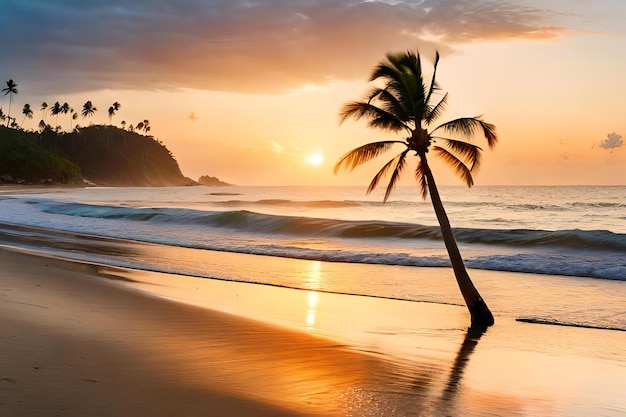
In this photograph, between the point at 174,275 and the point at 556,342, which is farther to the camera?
the point at 174,275

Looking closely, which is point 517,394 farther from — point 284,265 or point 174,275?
point 284,265

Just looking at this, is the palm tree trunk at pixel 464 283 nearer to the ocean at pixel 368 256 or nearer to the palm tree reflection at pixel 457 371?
the palm tree reflection at pixel 457 371

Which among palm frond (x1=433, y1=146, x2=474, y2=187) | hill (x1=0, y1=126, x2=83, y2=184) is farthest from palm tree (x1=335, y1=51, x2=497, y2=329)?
hill (x1=0, y1=126, x2=83, y2=184)

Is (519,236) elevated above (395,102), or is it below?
below

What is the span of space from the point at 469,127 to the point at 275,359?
8.45 meters

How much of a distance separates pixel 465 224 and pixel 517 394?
4254 centimetres

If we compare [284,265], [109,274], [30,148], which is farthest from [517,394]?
[30,148]

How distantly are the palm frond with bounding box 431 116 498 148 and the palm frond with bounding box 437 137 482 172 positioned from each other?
0.25m

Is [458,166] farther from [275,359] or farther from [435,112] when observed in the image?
[275,359]

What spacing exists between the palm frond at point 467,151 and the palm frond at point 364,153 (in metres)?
1.45

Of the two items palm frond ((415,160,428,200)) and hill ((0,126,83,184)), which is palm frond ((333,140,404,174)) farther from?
hill ((0,126,83,184))

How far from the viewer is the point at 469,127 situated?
1459 cm

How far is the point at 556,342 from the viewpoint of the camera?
10883 mm

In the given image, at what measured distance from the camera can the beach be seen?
6.28m
